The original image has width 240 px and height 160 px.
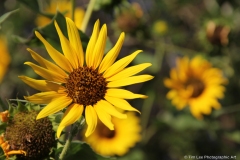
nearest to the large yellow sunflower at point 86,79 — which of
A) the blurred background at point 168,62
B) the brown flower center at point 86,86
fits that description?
the brown flower center at point 86,86

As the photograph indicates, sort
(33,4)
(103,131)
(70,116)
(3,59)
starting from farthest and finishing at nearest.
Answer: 1. (3,59)
2. (103,131)
3. (33,4)
4. (70,116)

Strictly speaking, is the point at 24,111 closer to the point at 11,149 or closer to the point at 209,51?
the point at 11,149

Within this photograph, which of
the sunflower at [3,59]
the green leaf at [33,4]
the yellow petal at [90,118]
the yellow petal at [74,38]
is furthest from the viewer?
the sunflower at [3,59]

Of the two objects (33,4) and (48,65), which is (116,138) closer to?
(33,4)

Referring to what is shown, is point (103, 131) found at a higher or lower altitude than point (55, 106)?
higher

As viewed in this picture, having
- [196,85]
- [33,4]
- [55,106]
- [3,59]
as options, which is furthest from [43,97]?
[3,59]

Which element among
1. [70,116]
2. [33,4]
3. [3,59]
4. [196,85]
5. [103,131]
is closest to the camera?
[70,116]

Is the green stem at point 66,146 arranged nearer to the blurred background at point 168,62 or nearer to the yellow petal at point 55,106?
the yellow petal at point 55,106
